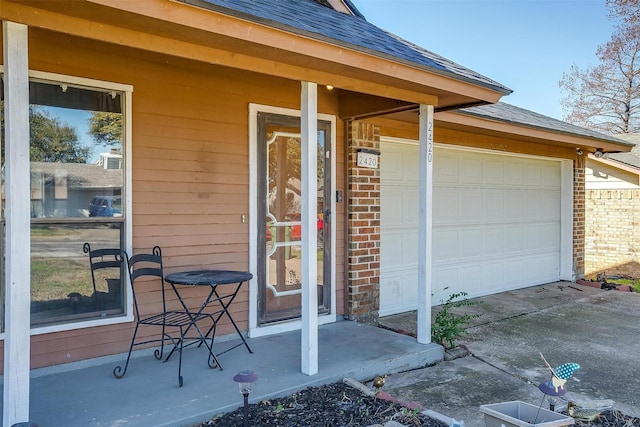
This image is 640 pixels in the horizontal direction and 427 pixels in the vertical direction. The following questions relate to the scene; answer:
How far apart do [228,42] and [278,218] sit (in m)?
2.04

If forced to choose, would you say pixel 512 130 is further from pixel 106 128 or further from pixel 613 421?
pixel 106 128

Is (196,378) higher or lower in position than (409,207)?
lower

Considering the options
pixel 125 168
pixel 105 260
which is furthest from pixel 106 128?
pixel 105 260

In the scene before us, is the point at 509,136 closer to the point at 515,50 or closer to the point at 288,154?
the point at 288,154

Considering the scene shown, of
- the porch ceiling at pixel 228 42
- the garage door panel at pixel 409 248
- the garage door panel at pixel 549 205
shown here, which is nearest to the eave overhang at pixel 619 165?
the garage door panel at pixel 549 205

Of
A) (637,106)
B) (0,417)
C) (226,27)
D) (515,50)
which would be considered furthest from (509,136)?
(515,50)

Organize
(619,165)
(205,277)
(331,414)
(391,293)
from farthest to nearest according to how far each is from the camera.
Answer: (619,165) < (391,293) < (205,277) < (331,414)

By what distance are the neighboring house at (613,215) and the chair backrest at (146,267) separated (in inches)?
383

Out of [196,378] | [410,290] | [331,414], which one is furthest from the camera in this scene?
[410,290]

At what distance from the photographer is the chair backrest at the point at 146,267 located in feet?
12.0

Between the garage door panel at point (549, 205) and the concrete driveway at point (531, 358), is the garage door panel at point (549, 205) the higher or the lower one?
the higher one

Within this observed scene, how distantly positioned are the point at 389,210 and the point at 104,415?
12.7 ft

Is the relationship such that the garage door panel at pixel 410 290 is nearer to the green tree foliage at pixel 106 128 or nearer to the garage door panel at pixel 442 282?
the garage door panel at pixel 442 282

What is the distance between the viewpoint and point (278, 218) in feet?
15.3
